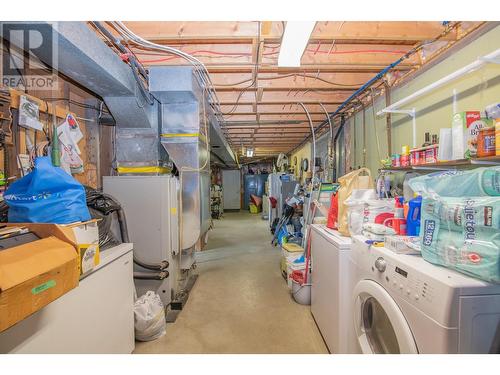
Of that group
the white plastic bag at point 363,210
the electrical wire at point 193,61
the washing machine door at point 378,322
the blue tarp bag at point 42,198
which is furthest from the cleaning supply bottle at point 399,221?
the electrical wire at point 193,61

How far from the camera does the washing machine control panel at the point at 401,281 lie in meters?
0.86

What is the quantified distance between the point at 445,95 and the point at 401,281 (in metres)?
1.54

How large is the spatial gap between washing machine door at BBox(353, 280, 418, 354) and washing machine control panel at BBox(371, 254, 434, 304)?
0.05 metres

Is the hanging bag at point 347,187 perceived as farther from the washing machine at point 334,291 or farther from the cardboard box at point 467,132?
the cardboard box at point 467,132

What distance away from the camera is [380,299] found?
1067 mm

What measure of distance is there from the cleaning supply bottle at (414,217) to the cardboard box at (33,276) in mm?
1703

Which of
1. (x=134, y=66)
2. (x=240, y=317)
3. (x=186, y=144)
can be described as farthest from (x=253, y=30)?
(x=240, y=317)

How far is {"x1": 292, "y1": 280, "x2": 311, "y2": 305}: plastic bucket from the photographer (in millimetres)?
2410

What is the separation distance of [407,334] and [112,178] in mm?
2486

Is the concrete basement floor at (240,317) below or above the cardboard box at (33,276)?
below

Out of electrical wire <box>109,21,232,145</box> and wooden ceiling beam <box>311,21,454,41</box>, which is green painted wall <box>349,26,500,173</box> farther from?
electrical wire <box>109,21,232,145</box>

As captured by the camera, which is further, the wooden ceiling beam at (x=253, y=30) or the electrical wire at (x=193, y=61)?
the wooden ceiling beam at (x=253, y=30)
